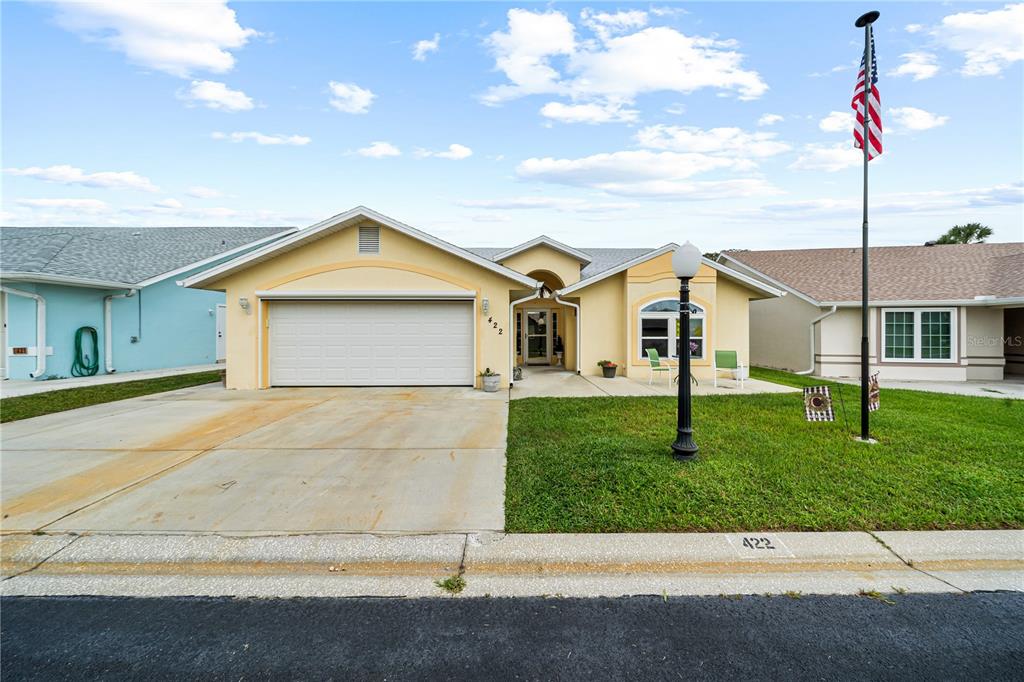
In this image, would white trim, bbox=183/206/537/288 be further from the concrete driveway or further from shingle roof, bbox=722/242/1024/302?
shingle roof, bbox=722/242/1024/302

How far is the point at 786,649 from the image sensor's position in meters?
2.60

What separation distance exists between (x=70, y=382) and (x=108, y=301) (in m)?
3.26

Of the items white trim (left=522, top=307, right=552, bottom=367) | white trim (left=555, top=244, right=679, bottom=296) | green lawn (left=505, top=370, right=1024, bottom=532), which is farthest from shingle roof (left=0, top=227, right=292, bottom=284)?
green lawn (left=505, top=370, right=1024, bottom=532)

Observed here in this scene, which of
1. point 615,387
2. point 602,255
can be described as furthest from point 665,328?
point 602,255

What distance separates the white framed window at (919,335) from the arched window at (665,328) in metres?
6.49

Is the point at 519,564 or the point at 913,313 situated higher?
the point at 913,313

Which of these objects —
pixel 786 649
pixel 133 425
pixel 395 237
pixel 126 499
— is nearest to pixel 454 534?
pixel 786 649

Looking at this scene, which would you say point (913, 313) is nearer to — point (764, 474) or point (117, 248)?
point (764, 474)

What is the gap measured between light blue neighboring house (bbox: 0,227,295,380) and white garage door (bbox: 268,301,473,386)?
7.40 m

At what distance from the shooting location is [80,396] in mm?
10602

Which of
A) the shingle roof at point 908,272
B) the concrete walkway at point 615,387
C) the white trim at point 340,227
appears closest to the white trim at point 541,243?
the concrete walkway at point 615,387

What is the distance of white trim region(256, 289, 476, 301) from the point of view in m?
12.1

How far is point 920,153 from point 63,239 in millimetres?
27383

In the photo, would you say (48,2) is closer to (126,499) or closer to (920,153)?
(126,499)
